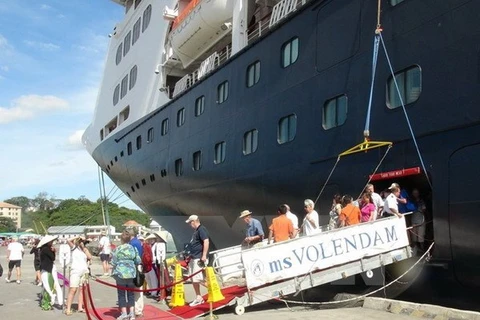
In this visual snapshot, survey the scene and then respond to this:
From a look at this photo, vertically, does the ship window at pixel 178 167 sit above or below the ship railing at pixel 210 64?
below

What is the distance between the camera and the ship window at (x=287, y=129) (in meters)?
10.7

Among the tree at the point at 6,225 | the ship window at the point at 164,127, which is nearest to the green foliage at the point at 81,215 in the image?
the tree at the point at 6,225

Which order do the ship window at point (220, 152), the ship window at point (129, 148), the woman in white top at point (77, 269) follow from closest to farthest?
the woman in white top at point (77, 269), the ship window at point (220, 152), the ship window at point (129, 148)

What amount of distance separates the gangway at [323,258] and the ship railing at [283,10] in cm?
549

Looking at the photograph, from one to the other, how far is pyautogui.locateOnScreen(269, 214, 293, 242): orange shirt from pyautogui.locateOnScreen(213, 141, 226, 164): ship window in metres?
4.68

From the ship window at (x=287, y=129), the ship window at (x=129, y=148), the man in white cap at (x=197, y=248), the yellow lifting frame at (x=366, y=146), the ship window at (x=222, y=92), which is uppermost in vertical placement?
the ship window at (x=222, y=92)

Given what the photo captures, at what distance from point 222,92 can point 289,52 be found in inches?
118

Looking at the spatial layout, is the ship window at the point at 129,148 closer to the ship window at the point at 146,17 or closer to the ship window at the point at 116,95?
the ship window at the point at 116,95

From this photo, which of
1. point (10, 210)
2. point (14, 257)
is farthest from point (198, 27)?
point (10, 210)

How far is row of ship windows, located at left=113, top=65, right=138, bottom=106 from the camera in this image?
70.4 feet

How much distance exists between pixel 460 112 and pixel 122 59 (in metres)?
18.5

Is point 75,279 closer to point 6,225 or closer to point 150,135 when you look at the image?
point 150,135

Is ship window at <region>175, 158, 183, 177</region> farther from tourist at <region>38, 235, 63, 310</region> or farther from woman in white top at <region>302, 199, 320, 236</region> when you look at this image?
woman in white top at <region>302, 199, 320, 236</region>

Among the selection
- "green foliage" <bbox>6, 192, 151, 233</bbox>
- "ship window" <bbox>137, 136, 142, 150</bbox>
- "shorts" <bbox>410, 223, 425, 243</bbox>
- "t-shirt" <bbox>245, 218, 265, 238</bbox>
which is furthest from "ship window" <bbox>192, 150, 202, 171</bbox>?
"green foliage" <bbox>6, 192, 151, 233</bbox>
